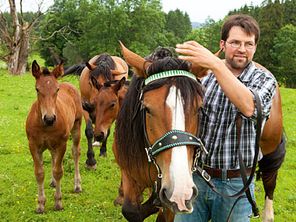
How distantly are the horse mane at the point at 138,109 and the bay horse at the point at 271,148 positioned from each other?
1.54m

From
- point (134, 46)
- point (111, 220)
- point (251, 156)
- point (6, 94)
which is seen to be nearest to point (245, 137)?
point (251, 156)

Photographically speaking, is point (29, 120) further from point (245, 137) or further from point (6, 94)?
point (6, 94)

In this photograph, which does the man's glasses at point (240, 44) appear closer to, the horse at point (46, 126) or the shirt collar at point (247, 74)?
the shirt collar at point (247, 74)

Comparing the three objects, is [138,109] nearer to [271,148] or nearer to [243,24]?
[243,24]

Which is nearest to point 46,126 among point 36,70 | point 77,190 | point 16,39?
point 36,70

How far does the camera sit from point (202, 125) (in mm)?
2836

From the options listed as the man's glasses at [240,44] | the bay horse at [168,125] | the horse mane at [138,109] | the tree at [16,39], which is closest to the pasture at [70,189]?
the horse mane at [138,109]

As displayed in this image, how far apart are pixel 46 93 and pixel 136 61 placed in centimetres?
270

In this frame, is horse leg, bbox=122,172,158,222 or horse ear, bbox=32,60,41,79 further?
horse ear, bbox=32,60,41,79

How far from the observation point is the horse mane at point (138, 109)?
246cm

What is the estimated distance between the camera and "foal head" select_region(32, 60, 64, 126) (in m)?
5.00

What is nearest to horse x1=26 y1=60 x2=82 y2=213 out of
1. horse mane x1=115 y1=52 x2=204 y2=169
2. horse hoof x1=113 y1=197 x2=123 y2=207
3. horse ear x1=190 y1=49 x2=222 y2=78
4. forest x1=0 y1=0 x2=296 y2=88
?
horse hoof x1=113 y1=197 x2=123 y2=207

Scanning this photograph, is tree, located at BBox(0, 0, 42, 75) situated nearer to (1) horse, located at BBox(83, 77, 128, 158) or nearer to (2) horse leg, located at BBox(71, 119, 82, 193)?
(2) horse leg, located at BBox(71, 119, 82, 193)

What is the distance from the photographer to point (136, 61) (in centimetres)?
271
